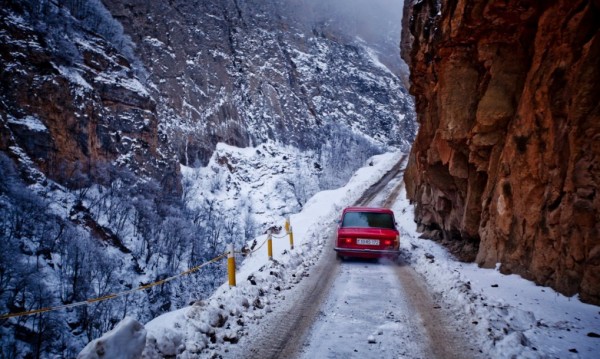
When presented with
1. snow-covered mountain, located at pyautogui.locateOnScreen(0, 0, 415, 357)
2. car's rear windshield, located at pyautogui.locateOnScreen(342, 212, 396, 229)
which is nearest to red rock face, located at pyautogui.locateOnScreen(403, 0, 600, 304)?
car's rear windshield, located at pyautogui.locateOnScreen(342, 212, 396, 229)

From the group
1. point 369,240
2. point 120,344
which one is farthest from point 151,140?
point 120,344

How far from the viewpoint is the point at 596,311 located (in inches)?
183

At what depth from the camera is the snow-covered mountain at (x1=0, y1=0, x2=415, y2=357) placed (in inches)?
1363

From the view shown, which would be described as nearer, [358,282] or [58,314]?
[358,282]

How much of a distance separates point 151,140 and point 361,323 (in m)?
61.4

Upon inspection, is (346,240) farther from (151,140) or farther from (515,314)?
(151,140)

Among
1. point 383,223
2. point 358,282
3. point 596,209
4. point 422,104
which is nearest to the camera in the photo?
point 596,209

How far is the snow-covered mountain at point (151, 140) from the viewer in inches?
1363

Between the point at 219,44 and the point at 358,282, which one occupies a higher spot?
the point at 219,44

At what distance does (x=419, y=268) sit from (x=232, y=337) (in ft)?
19.7

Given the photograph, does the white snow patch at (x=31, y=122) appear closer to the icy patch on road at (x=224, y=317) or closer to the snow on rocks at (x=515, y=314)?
the icy patch on road at (x=224, y=317)

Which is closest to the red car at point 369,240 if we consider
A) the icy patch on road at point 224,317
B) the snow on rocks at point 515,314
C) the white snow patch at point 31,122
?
the icy patch on road at point 224,317

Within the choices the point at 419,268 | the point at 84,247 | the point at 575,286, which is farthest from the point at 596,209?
the point at 84,247

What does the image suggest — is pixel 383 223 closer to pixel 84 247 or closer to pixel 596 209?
pixel 596 209
